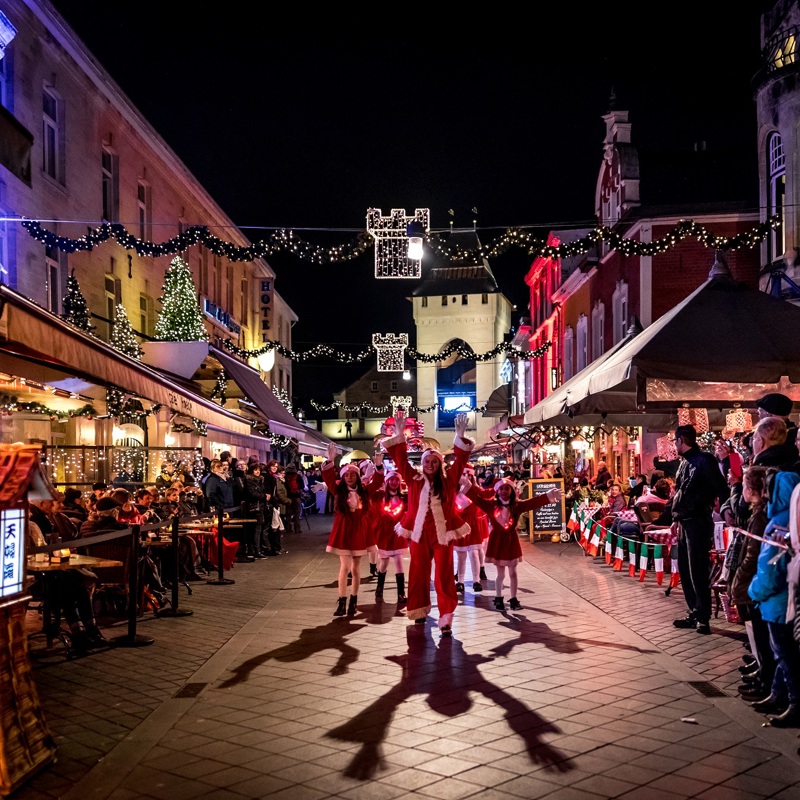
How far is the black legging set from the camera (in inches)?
384

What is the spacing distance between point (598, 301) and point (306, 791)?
27.3 m

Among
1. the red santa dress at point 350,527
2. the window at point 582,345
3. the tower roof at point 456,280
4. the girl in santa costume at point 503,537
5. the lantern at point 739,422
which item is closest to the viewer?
the red santa dress at point 350,527

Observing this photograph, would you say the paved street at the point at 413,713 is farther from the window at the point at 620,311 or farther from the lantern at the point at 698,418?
the window at the point at 620,311

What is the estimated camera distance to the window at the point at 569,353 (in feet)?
119

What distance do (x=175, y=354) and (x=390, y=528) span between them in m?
14.1

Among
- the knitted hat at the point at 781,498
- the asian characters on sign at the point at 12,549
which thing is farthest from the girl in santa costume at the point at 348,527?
the asian characters on sign at the point at 12,549

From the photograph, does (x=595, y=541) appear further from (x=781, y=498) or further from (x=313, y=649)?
(x=781, y=498)

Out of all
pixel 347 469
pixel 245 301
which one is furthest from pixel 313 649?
pixel 245 301

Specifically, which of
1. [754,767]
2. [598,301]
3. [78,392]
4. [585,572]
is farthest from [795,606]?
[598,301]

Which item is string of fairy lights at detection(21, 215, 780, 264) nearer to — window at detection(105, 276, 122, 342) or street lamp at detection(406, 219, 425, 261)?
street lamp at detection(406, 219, 425, 261)

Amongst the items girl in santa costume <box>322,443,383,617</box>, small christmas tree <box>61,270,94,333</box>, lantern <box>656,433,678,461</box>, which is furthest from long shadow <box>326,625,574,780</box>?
small christmas tree <box>61,270,94,333</box>

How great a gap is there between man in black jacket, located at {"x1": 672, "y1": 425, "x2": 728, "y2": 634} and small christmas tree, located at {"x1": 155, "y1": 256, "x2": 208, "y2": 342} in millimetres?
18004

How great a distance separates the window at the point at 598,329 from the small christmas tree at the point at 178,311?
12398 mm

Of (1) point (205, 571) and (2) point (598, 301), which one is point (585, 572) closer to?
(1) point (205, 571)
